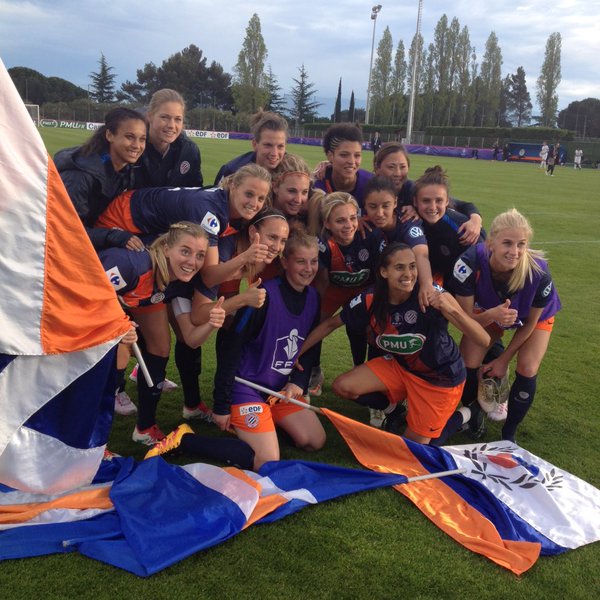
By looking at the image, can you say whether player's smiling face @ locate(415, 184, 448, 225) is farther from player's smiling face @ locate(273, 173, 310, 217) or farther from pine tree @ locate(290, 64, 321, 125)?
pine tree @ locate(290, 64, 321, 125)

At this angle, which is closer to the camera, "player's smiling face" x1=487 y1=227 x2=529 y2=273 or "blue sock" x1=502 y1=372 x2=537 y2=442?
"player's smiling face" x1=487 y1=227 x2=529 y2=273

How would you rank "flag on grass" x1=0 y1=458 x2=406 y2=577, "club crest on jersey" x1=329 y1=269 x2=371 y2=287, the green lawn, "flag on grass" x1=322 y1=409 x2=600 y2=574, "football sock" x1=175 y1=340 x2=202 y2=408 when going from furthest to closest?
"club crest on jersey" x1=329 y1=269 x2=371 y2=287 < "football sock" x1=175 y1=340 x2=202 y2=408 < "flag on grass" x1=322 y1=409 x2=600 y2=574 < "flag on grass" x1=0 y1=458 x2=406 y2=577 < the green lawn

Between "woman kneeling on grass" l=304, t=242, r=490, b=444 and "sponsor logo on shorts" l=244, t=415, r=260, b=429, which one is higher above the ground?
"woman kneeling on grass" l=304, t=242, r=490, b=444

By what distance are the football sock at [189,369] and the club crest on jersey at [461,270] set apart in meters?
1.79

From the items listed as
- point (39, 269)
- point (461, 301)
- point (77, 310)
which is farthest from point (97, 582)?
point (461, 301)

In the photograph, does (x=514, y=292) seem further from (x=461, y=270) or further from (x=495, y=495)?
(x=495, y=495)

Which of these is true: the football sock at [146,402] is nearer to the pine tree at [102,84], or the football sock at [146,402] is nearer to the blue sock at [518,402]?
the blue sock at [518,402]

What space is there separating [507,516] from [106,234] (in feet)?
8.80

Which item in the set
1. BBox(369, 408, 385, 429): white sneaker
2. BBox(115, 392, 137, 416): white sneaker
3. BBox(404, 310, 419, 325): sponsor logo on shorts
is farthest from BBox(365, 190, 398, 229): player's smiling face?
BBox(115, 392, 137, 416): white sneaker

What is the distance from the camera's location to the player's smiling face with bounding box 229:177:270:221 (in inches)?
140

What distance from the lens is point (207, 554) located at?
2.54 m

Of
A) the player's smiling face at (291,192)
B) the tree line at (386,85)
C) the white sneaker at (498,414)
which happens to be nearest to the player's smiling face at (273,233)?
the player's smiling face at (291,192)

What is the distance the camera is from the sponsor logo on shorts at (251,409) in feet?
11.7

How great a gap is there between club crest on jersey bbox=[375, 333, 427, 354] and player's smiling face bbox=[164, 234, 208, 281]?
1.31 m
